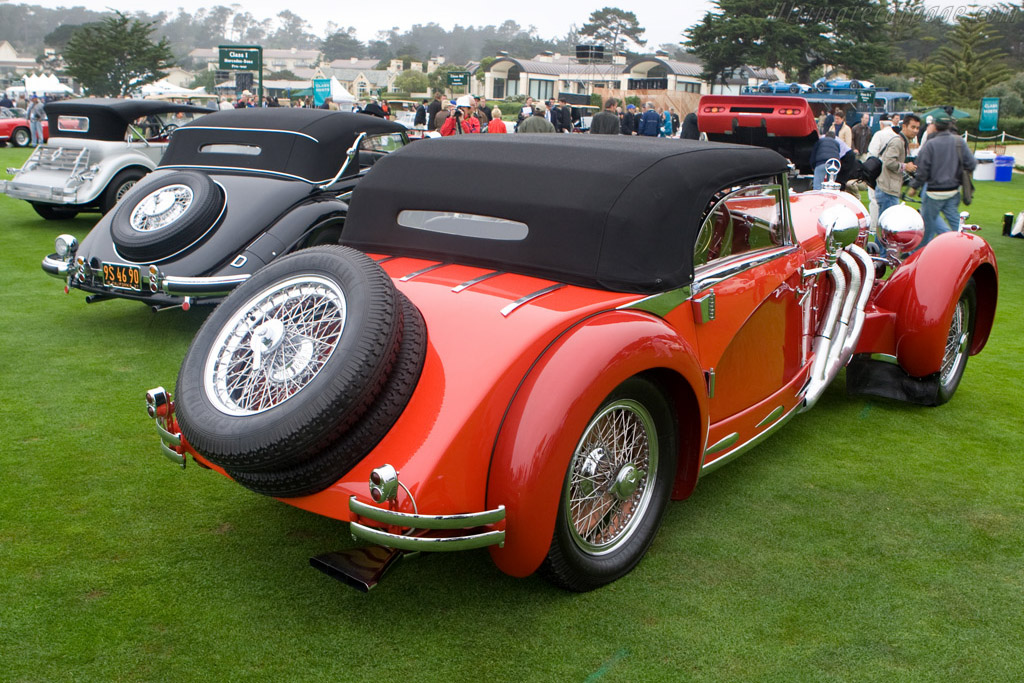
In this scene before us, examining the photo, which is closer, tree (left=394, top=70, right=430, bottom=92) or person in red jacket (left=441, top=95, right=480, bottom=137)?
person in red jacket (left=441, top=95, right=480, bottom=137)

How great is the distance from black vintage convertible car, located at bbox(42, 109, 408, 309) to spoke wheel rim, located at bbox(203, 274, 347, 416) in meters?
3.15

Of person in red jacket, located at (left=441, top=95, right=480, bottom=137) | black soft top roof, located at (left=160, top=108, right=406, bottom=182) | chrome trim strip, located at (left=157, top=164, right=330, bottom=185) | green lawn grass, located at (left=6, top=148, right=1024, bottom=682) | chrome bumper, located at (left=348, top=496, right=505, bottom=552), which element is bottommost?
green lawn grass, located at (left=6, top=148, right=1024, bottom=682)

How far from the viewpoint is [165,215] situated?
6.30 m

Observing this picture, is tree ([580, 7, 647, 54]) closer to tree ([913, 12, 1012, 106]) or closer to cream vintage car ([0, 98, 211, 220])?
tree ([913, 12, 1012, 106])

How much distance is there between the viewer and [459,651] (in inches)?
110

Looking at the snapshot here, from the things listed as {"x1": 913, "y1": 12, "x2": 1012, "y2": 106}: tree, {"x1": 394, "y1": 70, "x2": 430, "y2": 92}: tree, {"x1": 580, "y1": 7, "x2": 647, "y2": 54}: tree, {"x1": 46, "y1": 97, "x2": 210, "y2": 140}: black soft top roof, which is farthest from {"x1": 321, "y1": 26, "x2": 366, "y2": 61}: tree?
{"x1": 46, "y1": 97, "x2": 210, "y2": 140}: black soft top roof

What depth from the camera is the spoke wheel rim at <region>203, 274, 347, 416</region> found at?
278cm

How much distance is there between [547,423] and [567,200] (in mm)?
1047

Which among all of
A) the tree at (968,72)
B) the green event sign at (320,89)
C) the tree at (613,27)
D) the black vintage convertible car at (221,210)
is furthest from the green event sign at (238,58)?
the tree at (613,27)

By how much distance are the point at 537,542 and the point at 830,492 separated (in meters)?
1.90

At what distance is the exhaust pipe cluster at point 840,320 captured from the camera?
448 centimetres

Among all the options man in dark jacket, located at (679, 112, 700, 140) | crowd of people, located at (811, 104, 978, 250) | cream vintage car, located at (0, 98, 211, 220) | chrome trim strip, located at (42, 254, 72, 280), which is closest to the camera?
chrome trim strip, located at (42, 254, 72, 280)

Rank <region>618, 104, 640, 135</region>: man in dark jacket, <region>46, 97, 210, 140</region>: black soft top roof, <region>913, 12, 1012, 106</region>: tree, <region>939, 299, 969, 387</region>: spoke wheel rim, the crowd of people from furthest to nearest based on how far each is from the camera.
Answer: <region>913, 12, 1012, 106</region>: tree, <region>618, 104, 640, 135</region>: man in dark jacket, <region>46, 97, 210, 140</region>: black soft top roof, the crowd of people, <region>939, 299, 969, 387</region>: spoke wheel rim

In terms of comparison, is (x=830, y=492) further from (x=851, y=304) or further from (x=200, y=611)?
(x=200, y=611)
